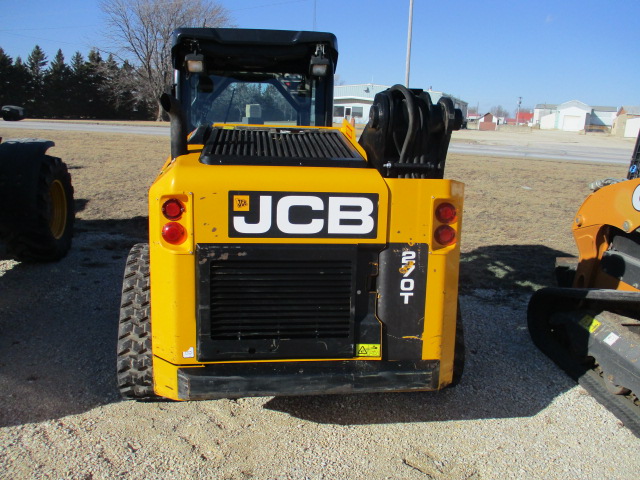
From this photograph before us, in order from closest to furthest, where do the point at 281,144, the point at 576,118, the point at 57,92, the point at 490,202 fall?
1. the point at 281,144
2. the point at 490,202
3. the point at 57,92
4. the point at 576,118

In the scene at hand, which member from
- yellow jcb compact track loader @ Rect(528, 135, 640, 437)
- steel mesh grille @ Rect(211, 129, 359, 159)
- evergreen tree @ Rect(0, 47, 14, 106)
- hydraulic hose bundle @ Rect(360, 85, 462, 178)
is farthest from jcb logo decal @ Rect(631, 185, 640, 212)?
evergreen tree @ Rect(0, 47, 14, 106)

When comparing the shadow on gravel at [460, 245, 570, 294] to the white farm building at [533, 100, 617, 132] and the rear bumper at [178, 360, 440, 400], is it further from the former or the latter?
the white farm building at [533, 100, 617, 132]

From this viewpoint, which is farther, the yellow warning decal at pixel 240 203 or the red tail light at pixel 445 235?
the red tail light at pixel 445 235

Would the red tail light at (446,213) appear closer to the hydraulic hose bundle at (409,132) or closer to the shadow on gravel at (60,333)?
the hydraulic hose bundle at (409,132)

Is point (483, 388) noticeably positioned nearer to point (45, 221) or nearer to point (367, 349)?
point (367, 349)

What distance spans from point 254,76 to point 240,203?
7.72 feet

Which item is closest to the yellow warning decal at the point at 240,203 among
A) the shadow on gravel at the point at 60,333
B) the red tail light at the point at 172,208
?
the red tail light at the point at 172,208

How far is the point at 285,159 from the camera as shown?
2930 mm

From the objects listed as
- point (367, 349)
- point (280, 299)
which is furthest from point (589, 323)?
point (280, 299)

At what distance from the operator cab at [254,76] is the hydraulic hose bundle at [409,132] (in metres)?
1.60

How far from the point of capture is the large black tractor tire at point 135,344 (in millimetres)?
2926

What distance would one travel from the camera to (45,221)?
17.3 ft

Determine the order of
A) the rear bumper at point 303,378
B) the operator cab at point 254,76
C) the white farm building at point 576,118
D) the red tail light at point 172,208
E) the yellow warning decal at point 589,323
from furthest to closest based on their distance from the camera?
the white farm building at point 576,118 < the operator cab at point 254,76 < the yellow warning decal at point 589,323 < the rear bumper at point 303,378 < the red tail light at point 172,208

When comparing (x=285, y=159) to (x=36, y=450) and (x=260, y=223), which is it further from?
(x=36, y=450)
